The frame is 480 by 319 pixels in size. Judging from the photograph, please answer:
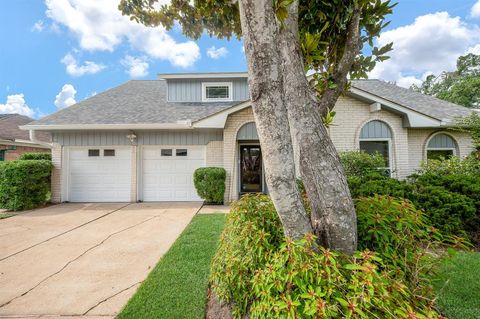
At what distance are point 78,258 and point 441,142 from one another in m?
12.5

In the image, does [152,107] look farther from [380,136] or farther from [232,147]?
[380,136]

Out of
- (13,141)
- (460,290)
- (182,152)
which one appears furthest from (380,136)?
(13,141)

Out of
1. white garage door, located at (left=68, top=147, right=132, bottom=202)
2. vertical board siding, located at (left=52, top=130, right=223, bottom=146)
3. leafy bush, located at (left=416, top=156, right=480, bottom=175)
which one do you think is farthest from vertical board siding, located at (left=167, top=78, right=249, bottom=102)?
leafy bush, located at (left=416, top=156, right=480, bottom=175)

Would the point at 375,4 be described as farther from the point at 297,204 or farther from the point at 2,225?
the point at 2,225

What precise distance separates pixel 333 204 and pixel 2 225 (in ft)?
29.5

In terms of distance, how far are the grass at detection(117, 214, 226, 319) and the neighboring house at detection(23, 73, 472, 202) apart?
4936mm

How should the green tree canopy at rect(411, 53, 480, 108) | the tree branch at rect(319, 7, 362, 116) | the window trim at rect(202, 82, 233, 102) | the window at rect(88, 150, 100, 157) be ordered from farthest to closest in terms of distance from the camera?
the green tree canopy at rect(411, 53, 480, 108)
the window trim at rect(202, 82, 233, 102)
the window at rect(88, 150, 100, 157)
the tree branch at rect(319, 7, 362, 116)

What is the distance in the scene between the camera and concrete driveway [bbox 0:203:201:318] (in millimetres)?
2906

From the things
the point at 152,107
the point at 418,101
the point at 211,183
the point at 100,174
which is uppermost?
the point at 418,101

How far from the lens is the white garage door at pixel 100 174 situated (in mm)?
9742

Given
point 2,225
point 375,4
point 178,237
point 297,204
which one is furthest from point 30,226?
point 375,4

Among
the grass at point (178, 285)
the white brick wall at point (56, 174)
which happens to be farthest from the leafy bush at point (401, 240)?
the white brick wall at point (56, 174)

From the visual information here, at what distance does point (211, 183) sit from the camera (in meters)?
8.81

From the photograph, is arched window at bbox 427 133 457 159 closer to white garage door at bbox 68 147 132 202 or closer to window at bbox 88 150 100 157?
white garage door at bbox 68 147 132 202
